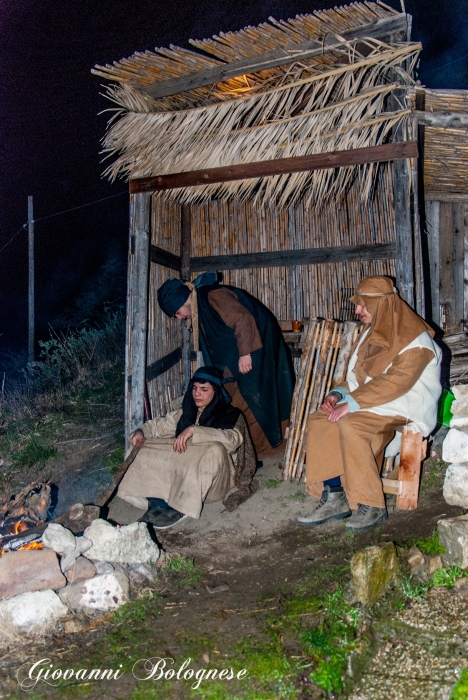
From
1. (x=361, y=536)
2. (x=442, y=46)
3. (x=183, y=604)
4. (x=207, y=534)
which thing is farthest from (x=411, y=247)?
(x=442, y=46)

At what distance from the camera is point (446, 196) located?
21.9ft

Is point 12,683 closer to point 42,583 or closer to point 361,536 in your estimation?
point 42,583

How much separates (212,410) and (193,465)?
0.50 meters

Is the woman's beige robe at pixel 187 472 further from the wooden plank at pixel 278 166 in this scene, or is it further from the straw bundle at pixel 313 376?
the wooden plank at pixel 278 166

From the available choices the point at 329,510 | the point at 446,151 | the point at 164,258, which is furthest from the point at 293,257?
the point at 329,510

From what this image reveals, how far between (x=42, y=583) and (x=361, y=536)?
200 centimetres

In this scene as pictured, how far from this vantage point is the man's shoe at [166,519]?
14.0 ft

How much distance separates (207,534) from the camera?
4129 mm

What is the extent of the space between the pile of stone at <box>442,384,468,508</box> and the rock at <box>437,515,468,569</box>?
A: 0.69 m

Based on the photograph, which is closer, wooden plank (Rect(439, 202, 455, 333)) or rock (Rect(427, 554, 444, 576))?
rock (Rect(427, 554, 444, 576))

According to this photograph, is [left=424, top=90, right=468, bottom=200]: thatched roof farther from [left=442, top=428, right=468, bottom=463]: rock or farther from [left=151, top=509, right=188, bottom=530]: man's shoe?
[left=151, top=509, right=188, bottom=530]: man's shoe

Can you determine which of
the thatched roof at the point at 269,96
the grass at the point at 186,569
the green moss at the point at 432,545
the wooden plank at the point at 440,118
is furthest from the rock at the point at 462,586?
the wooden plank at the point at 440,118

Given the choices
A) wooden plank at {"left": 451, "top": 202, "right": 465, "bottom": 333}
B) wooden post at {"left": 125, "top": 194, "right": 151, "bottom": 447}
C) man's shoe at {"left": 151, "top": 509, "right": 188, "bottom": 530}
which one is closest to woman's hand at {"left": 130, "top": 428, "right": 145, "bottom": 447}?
wooden post at {"left": 125, "top": 194, "right": 151, "bottom": 447}

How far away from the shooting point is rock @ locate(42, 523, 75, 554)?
348cm
